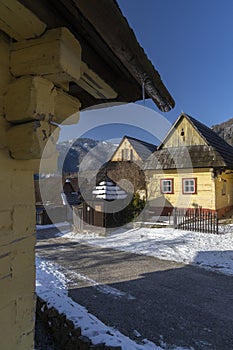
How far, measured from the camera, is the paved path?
12.8 feet

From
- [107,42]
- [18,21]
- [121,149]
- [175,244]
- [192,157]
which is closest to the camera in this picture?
[18,21]

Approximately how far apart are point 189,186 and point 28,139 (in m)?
15.4

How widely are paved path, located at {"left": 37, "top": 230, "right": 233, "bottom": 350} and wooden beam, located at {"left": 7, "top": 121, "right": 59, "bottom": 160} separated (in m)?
3.38

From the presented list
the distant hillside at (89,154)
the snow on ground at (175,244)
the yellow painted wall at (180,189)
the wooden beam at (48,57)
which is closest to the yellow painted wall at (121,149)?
the distant hillside at (89,154)

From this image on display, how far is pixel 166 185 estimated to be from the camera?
666 inches

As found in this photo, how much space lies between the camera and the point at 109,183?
13.3m

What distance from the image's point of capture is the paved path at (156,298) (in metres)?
3.89

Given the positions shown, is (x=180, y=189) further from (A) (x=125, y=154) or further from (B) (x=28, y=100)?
(B) (x=28, y=100)

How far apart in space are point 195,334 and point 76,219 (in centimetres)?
1009

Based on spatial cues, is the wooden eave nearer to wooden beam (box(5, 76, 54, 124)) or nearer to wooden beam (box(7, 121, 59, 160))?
wooden beam (box(5, 76, 54, 124))

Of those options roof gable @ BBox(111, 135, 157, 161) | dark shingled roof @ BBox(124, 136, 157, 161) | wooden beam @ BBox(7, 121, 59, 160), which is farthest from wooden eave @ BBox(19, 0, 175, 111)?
dark shingled roof @ BBox(124, 136, 157, 161)

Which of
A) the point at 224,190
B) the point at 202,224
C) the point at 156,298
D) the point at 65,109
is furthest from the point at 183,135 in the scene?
the point at 65,109

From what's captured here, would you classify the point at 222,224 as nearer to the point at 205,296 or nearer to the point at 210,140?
the point at 210,140

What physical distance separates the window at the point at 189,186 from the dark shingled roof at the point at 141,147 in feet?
27.9
